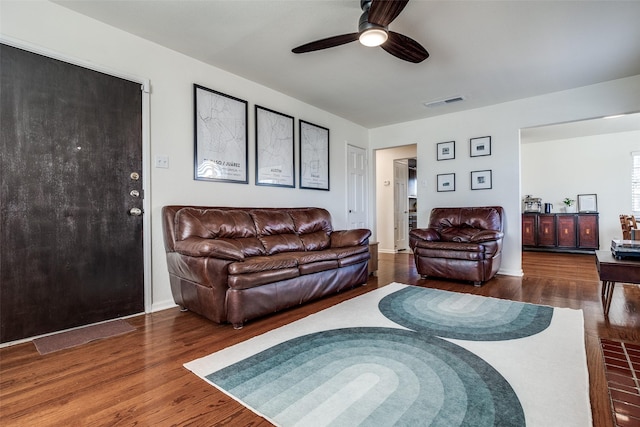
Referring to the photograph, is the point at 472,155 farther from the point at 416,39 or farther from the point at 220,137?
the point at 220,137

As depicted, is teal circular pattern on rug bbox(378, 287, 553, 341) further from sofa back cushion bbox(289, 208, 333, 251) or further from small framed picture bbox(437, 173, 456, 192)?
small framed picture bbox(437, 173, 456, 192)

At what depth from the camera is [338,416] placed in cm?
135

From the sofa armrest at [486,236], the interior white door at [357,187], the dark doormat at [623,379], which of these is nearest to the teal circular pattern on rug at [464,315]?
the dark doormat at [623,379]

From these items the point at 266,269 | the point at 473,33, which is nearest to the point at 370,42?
the point at 473,33

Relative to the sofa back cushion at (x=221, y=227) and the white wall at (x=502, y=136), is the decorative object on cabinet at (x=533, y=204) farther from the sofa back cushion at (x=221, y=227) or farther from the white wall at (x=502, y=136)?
the sofa back cushion at (x=221, y=227)

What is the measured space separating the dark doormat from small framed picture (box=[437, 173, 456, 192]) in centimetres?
319

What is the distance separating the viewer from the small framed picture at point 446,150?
4992mm

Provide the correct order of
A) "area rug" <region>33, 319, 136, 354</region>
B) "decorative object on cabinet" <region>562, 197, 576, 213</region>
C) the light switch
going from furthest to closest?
"decorative object on cabinet" <region>562, 197, 576, 213</region>, the light switch, "area rug" <region>33, 319, 136, 354</region>

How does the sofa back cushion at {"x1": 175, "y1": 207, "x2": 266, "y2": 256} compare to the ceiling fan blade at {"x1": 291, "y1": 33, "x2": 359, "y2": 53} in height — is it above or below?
below

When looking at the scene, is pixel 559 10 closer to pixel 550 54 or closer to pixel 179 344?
pixel 550 54

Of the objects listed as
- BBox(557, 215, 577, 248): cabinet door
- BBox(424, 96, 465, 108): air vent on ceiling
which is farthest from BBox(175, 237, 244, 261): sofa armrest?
BBox(557, 215, 577, 248): cabinet door

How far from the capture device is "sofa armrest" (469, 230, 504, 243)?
12.5 feet

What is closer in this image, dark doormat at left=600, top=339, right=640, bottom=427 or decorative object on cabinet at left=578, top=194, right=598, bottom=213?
dark doormat at left=600, top=339, right=640, bottom=427

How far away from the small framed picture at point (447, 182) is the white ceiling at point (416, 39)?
127cm
